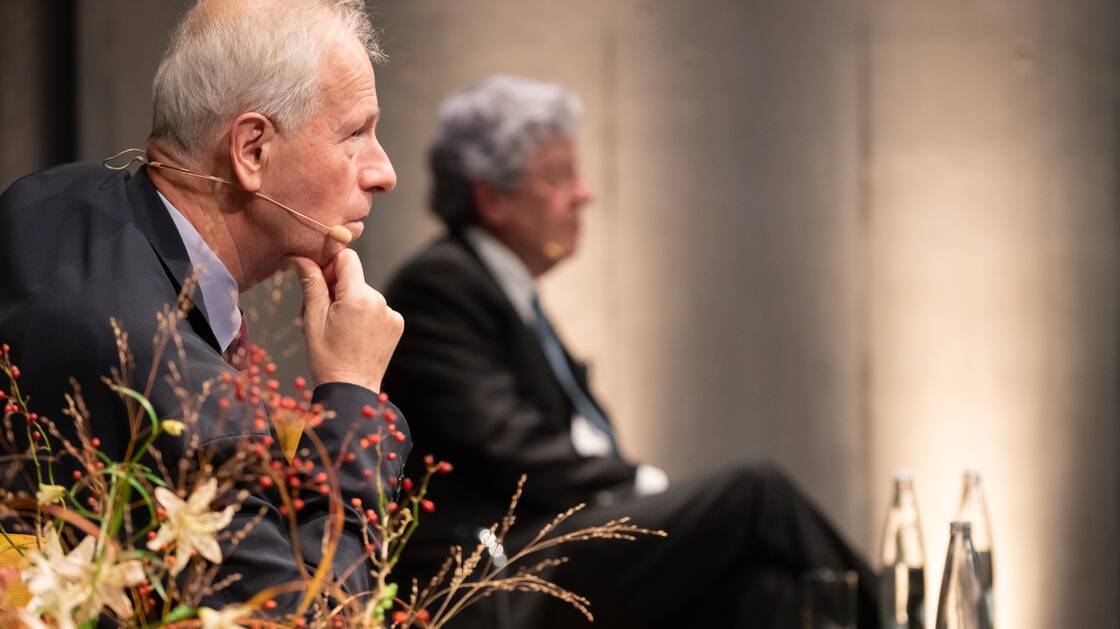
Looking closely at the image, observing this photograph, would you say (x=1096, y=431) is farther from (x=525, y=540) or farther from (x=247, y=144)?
(x=247, y=144)

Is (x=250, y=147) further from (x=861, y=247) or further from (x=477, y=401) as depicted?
(x=861, y=247)

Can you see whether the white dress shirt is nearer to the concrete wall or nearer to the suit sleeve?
the suit sleeve

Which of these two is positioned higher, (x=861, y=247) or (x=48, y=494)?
(x=48, y=494)

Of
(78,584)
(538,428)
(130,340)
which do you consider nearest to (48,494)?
(78,584)

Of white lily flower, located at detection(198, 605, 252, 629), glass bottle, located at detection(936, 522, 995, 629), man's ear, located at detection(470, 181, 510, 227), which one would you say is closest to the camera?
white lily flower, located at detection(198, 605, 252, 629)

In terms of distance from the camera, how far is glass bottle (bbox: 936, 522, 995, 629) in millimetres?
1592

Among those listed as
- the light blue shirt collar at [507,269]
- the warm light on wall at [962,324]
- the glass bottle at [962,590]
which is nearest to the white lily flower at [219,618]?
the glass bottle at [962,590]

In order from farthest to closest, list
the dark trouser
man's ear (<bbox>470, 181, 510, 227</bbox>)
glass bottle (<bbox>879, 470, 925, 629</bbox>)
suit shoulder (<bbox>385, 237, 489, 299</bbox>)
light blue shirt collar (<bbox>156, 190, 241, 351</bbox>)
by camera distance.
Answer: man's ear (<bbox>470, 181, 510, 227</bbox>) < suit shoulder (<bbox>385, 237, 489, 299</bbox>) < the dark trouser < glass bottle (<bbox>879, 470, 925, 629</bbox>) < light blue shirt collar (<bbox>156, 190, 241, 351</bbox>)

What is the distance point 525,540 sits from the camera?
3.01 m

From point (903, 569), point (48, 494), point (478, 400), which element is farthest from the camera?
point (478, 400)

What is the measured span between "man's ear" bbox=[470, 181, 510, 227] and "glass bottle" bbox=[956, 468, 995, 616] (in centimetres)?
186

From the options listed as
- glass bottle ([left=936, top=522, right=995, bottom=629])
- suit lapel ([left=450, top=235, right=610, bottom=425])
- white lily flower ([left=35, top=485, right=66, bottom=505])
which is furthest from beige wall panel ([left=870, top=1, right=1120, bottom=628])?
white lily flower ([left=35, top=485, right=66, bottom=505])

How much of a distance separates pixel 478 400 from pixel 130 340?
2002 millimetres

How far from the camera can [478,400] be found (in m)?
3.29
